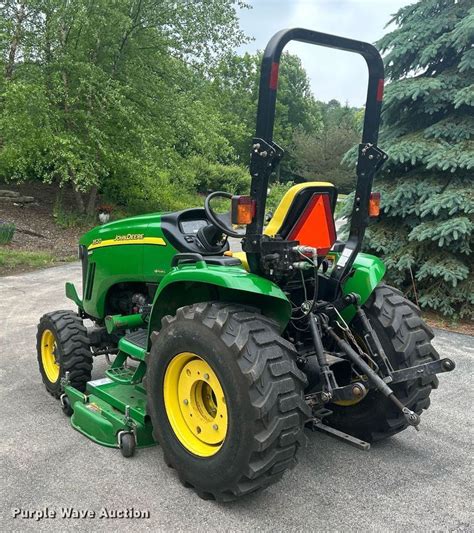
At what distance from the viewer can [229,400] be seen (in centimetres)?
247

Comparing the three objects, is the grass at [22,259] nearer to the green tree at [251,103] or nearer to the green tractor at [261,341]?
the green tree at [251,103]

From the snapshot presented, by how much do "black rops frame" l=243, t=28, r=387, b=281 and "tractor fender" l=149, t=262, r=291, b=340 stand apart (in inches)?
6.3

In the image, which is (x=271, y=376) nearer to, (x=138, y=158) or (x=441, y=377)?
(x=441, y=377)

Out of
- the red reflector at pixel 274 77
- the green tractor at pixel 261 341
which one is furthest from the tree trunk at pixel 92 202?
the red reflector at pixel 274 77

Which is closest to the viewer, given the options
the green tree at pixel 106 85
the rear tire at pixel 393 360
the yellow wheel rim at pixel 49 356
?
the rear tire at pixel 393 360

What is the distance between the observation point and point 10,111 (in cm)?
1132

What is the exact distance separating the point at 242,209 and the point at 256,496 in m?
1.47

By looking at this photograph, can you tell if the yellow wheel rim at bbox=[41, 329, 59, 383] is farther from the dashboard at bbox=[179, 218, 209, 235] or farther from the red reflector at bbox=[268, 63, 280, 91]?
the red reflector at bbox=[268, 63, 280, 91]

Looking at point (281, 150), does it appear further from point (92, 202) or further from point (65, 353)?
point (92, 202)

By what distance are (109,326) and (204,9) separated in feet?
39.4

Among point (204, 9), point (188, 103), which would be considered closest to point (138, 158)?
point (188, 103)

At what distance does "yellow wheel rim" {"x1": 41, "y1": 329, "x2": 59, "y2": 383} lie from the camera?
160 inches

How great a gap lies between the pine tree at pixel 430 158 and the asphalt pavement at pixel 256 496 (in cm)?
316

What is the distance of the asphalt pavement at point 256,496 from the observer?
2.53 meters
